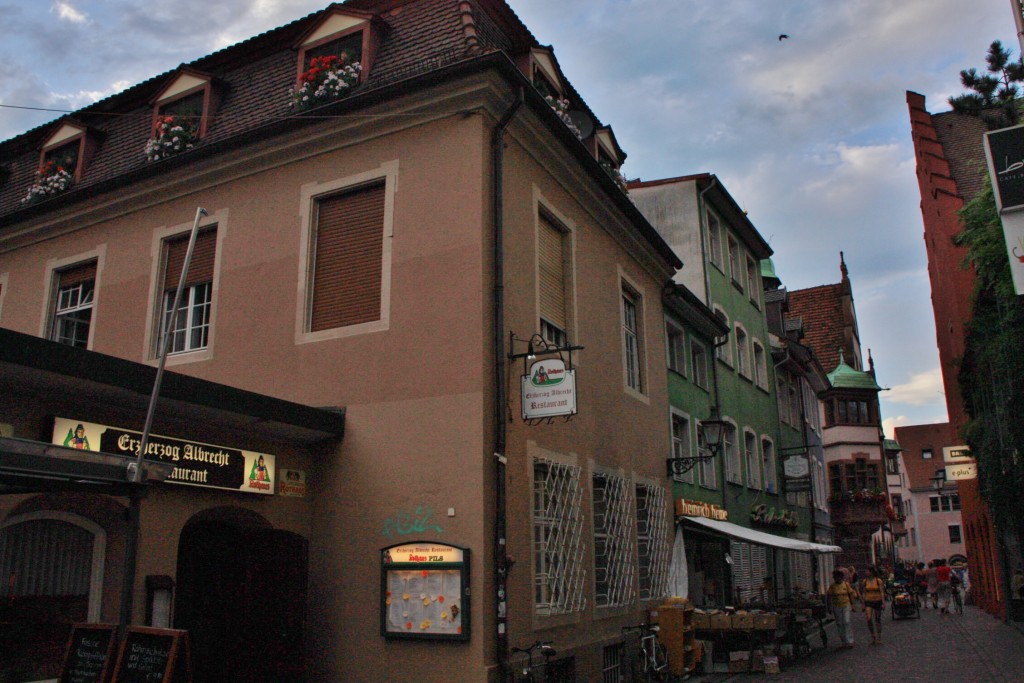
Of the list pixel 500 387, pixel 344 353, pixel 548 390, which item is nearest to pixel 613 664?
pixel 548 390

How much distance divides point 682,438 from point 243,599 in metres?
11.0

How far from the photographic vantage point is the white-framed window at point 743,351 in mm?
24614

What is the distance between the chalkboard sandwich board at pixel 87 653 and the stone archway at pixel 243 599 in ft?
9.82

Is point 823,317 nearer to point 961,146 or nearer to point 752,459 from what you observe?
point 961,146

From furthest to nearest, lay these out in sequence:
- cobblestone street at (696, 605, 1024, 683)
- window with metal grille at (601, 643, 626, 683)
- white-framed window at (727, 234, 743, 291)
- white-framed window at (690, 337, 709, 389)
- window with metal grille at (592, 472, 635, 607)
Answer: white-framed window at (727, 234, 743, 291) → white-framed window at (690, 337, 709, 389) → cobblestone street at (696, 605, 1024, 683) → window with metal grille at (592, 472, 635, 607) → window with metal grille at (601, 643, 626, 683)

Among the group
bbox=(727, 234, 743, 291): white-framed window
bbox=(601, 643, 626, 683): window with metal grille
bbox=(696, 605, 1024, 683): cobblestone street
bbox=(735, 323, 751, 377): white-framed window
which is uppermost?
bbox=(727, 234, 743, 291): white-framed window

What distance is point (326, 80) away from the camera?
1225 cm

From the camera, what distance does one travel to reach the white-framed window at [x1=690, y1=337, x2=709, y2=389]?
816 inches

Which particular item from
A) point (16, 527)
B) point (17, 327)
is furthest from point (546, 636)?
point (17, 327)

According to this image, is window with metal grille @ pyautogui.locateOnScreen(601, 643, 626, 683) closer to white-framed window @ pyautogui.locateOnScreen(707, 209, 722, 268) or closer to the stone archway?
the stone archway

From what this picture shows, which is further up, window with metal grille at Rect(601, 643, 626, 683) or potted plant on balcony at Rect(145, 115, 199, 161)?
potted plant on balcony at Rect(145, 115, 199, 161)

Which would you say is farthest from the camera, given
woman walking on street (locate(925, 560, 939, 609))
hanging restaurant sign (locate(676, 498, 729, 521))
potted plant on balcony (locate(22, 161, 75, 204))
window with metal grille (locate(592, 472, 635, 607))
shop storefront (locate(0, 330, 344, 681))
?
woman walking on street (locate(925, 560, 939, 609))

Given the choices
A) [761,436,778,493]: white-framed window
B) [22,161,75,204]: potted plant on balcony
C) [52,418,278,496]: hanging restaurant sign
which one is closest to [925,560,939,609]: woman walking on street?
[761,436,778,493]: white-framed window

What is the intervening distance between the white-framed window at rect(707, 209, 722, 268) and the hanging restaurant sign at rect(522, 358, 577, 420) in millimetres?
13552
